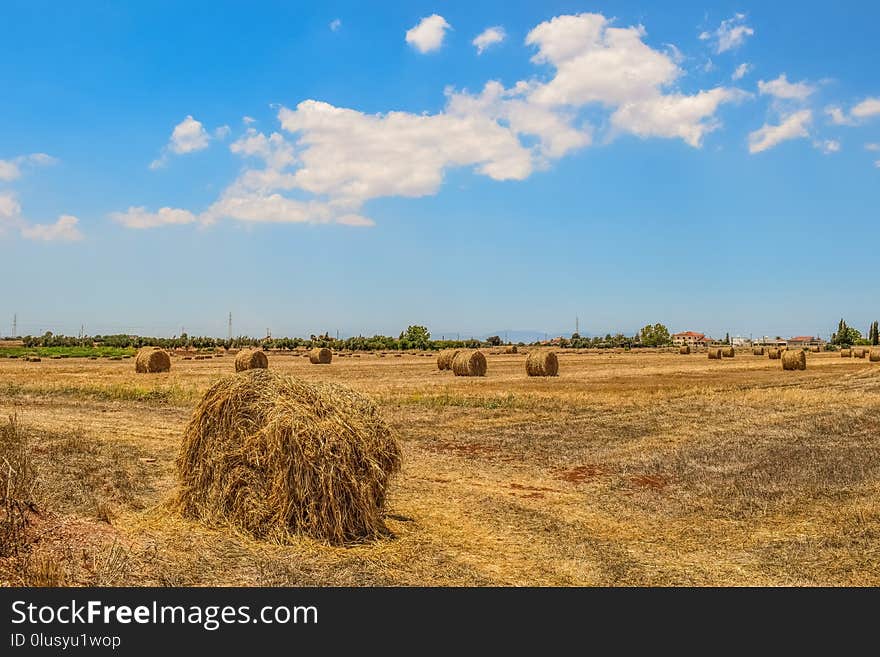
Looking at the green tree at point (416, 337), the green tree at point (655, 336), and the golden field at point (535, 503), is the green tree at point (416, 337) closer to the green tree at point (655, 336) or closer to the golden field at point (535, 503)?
the green tree at point (655, 336)

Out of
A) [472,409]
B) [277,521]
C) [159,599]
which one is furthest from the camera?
[472,409]

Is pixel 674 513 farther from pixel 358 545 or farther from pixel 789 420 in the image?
pixel 789 420

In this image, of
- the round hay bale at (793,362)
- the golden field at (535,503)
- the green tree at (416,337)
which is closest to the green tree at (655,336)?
the green tree at (416,337)

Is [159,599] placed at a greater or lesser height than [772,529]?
greater

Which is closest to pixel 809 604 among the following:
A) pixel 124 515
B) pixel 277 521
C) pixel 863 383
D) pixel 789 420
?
pixel 277 521

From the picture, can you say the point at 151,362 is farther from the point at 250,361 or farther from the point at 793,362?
the point at 793,362

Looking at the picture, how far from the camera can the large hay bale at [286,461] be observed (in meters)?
9.23

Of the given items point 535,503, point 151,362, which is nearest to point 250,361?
point 151,362

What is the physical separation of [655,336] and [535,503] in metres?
173

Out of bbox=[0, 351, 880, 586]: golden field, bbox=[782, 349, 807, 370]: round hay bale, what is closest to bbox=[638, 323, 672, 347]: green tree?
bbox=[782, 349, 807, 370]: round hay bale

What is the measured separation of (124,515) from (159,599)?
4545mm

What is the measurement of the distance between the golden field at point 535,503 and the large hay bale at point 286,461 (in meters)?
0.39

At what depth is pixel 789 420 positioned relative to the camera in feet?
70.9

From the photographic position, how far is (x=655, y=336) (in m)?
176
